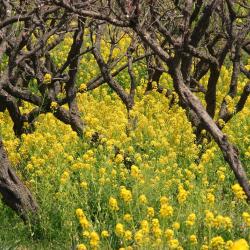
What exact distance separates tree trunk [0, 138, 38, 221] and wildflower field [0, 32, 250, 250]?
104mm

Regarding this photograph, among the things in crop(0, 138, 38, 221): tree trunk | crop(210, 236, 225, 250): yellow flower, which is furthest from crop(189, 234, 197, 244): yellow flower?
crop(0, 138, 38, 221): tree trunk

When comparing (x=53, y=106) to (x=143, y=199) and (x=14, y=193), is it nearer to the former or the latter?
A: (x=14, y=193)

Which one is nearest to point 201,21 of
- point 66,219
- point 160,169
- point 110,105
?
point 160,169

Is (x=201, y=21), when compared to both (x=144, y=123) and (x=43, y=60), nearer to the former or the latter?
(x=144, y=123)

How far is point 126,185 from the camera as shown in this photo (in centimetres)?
634

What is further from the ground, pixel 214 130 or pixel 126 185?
pixel 214 130

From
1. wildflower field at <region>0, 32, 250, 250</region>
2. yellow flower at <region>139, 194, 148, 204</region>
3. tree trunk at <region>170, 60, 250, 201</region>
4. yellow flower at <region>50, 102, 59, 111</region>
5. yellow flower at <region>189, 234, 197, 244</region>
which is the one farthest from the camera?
yellow flower at <region>50, 102, 59, 111</region>

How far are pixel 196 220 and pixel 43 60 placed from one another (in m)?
4.59

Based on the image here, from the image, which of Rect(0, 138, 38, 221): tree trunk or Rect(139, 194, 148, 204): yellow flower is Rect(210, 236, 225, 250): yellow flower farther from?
Rect(0, 138, 38, 221): tree trunk

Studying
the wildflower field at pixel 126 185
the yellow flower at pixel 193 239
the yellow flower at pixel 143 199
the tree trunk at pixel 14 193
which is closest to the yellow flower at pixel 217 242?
the wildflower field at pixel 126 185

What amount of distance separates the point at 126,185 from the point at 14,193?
3.67ft

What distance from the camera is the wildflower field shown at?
16.5 ft

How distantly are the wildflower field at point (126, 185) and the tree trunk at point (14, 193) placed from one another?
10 cm

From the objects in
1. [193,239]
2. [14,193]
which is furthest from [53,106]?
[193,239]
